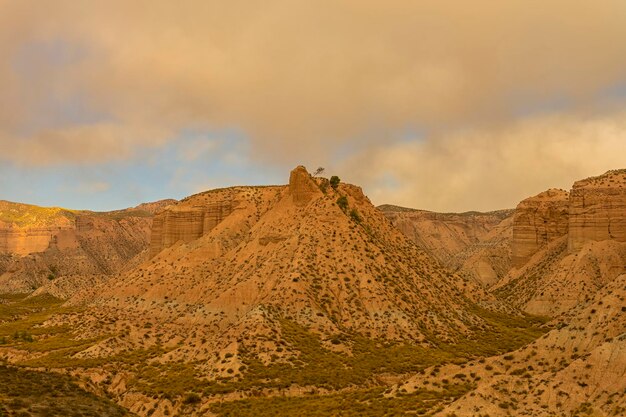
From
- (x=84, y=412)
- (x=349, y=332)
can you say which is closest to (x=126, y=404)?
(x=84, y=412)

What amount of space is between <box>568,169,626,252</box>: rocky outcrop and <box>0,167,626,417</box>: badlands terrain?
1.08ft

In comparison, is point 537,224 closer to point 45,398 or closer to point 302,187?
point 302,187

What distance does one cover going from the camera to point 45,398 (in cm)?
4441

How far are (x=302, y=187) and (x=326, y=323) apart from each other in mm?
38248

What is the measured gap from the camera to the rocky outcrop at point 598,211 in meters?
121

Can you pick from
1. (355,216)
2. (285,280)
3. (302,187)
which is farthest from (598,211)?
(285,280)

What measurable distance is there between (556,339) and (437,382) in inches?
447

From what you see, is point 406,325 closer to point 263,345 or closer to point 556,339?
point 263,345

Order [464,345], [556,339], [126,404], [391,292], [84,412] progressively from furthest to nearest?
[391,292], [464,345], [126,404], [556,339], [84,412]

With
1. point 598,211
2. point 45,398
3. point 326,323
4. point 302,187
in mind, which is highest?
point 302,187

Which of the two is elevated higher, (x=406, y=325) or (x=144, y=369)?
(x=406, y=325)

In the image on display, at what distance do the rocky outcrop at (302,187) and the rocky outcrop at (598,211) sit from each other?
5722cm

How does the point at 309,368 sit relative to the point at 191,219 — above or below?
below

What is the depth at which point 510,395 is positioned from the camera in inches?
1764
